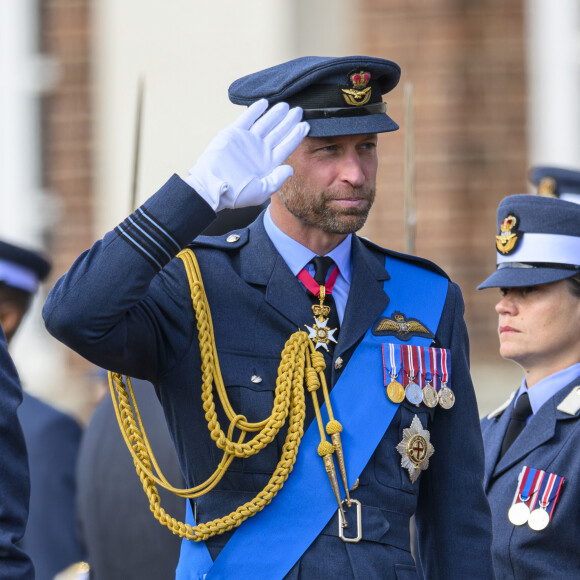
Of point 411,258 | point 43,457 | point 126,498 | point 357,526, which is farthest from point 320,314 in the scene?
point 43,457

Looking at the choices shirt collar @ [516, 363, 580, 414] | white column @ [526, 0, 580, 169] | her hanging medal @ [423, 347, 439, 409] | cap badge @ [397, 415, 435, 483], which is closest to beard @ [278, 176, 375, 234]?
her hanging medal @ [423, 347, 439, 409]

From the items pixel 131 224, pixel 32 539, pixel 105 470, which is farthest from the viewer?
pixel 32 539

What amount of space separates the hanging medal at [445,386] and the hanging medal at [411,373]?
0.18ft

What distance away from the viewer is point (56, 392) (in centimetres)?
786

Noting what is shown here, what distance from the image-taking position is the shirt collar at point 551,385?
4051mm

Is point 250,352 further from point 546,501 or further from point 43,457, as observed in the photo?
point 43,457

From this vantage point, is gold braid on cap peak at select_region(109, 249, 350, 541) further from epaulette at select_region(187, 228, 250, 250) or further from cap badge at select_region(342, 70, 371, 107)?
cap badge at select_region(342, 70, 371, 107)

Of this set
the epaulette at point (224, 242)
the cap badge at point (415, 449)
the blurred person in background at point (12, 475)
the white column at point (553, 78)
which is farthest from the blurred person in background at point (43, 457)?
the white column at point (553, 78)

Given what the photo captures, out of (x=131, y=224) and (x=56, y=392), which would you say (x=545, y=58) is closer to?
(x=56, y=392)

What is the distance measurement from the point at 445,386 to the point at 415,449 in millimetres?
175

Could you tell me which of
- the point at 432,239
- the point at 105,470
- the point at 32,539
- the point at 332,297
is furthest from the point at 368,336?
the point at 432,239

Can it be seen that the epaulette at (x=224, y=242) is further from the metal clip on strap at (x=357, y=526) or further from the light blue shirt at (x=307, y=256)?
the metal clip on strap at (x=357, y=526)

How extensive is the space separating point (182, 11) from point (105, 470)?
3684mm

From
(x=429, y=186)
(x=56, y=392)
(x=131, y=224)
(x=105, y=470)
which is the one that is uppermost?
(x=131, y=224)
